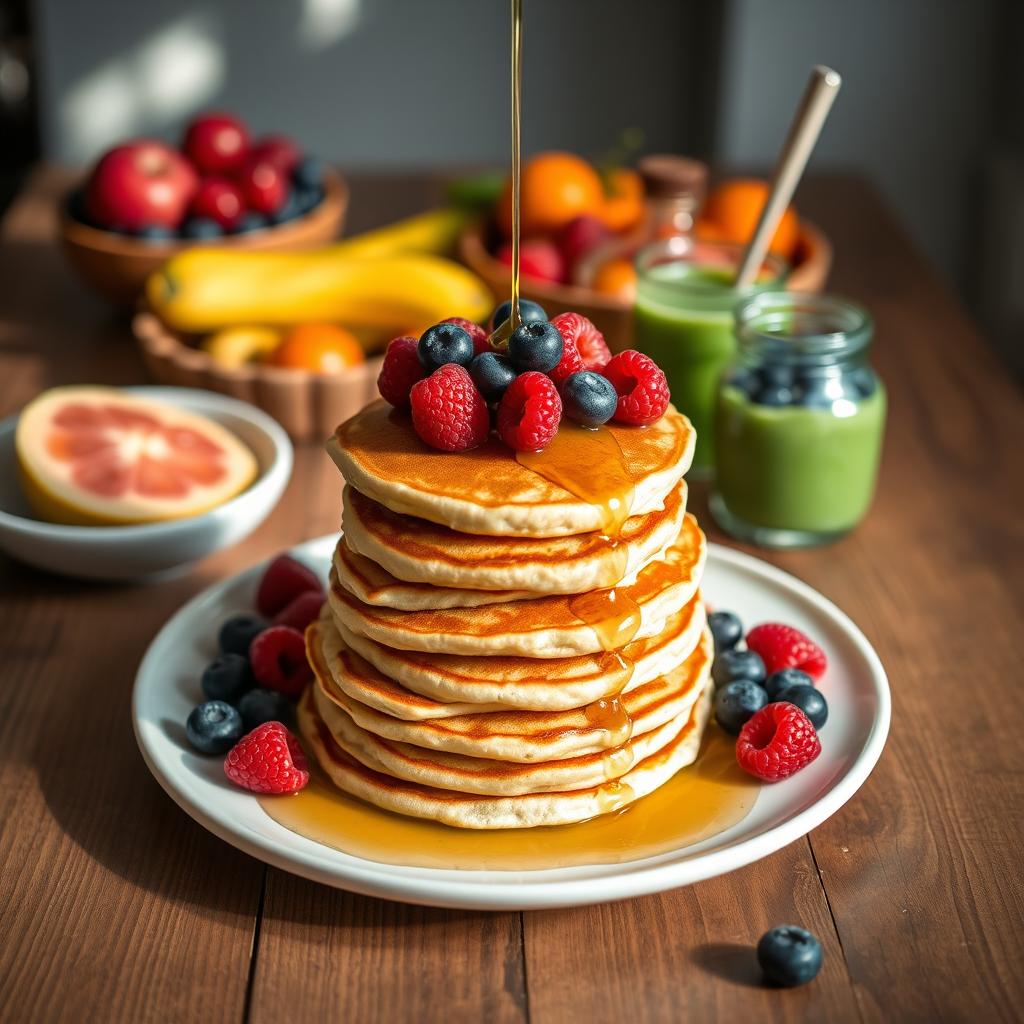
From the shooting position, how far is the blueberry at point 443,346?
1200mm

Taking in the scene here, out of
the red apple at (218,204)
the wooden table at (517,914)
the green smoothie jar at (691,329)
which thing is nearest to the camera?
the wooden table at (517,914)

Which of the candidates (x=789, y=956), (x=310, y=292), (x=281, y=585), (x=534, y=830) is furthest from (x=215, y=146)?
(x=789, y=956)

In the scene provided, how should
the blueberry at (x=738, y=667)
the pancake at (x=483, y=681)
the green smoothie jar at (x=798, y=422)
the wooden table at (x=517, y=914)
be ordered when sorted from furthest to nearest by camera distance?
1. the green smoothie jar at (x=798, y=422)
2. the blueberry at (x=738, y=667)
3. the pancake at (x=483, y=681)
4. the wooden table at (x=517, y=914)

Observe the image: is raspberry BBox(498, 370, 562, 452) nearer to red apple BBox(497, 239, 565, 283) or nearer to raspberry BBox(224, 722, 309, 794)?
raspberry BBox(224, 722, 309, 794)

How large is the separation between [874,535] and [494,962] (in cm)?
103

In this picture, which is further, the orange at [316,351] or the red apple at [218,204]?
the red apple at [218,204]

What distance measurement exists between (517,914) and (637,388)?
50 centimetres

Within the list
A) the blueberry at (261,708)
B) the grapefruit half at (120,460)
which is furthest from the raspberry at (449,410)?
the grapefruit half at (120,460)

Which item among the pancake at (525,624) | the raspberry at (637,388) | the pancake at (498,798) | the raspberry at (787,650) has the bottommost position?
the raspberry at (787,650)

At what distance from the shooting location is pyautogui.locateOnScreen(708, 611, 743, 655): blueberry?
1.44 m

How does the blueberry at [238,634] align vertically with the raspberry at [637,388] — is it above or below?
below

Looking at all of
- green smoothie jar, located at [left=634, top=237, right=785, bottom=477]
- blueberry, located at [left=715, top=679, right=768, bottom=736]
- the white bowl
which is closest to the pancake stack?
blueberry, located at [left=715, top=679, right=768, bottom=736]

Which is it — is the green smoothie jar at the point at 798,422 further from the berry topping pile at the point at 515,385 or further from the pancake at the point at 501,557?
the pancake at the point at 501,557

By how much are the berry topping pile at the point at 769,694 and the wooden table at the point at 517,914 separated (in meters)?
0.09
